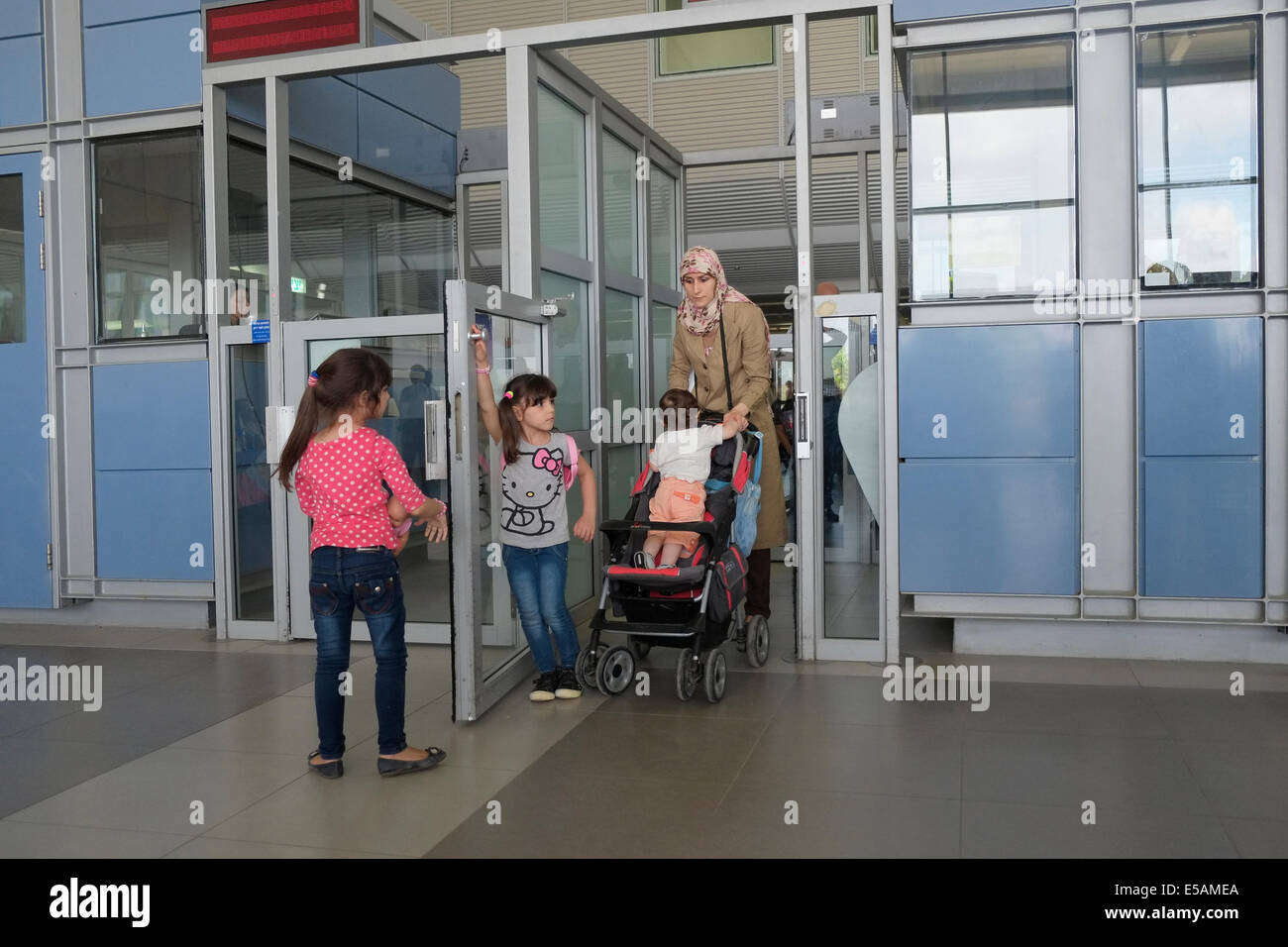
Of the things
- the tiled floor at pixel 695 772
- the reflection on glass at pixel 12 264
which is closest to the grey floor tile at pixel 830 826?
the tiled floor at pixel 695 772

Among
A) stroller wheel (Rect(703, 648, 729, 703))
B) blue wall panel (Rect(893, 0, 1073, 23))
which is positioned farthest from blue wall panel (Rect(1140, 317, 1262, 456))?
stroller wheel (Rect(703, 648, 729, 703))

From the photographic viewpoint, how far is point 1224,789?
389 centimetres

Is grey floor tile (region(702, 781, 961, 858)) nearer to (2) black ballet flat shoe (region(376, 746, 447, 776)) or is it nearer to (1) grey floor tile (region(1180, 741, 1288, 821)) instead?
(1) grey floor tile (region(1180, 741, 1288, 821))

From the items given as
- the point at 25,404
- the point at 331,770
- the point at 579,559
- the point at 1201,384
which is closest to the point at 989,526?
the point at 1201,384

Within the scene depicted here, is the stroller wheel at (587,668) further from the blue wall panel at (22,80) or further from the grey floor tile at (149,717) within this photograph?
the blue wall panel at (22,80)

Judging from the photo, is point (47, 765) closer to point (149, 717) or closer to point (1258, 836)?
point (149, 717)

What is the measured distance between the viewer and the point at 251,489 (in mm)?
7047

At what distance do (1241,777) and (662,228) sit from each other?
5.92 m

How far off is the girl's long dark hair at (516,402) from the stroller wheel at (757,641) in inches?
63.2

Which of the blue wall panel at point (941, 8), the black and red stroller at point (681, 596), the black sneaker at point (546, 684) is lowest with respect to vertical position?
the black sneaker at point (546, 684)

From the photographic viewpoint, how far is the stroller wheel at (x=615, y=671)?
5277 millimetres

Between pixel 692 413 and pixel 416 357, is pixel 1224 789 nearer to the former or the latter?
pixel 692 413

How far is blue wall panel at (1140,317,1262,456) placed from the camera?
562 centimetres
